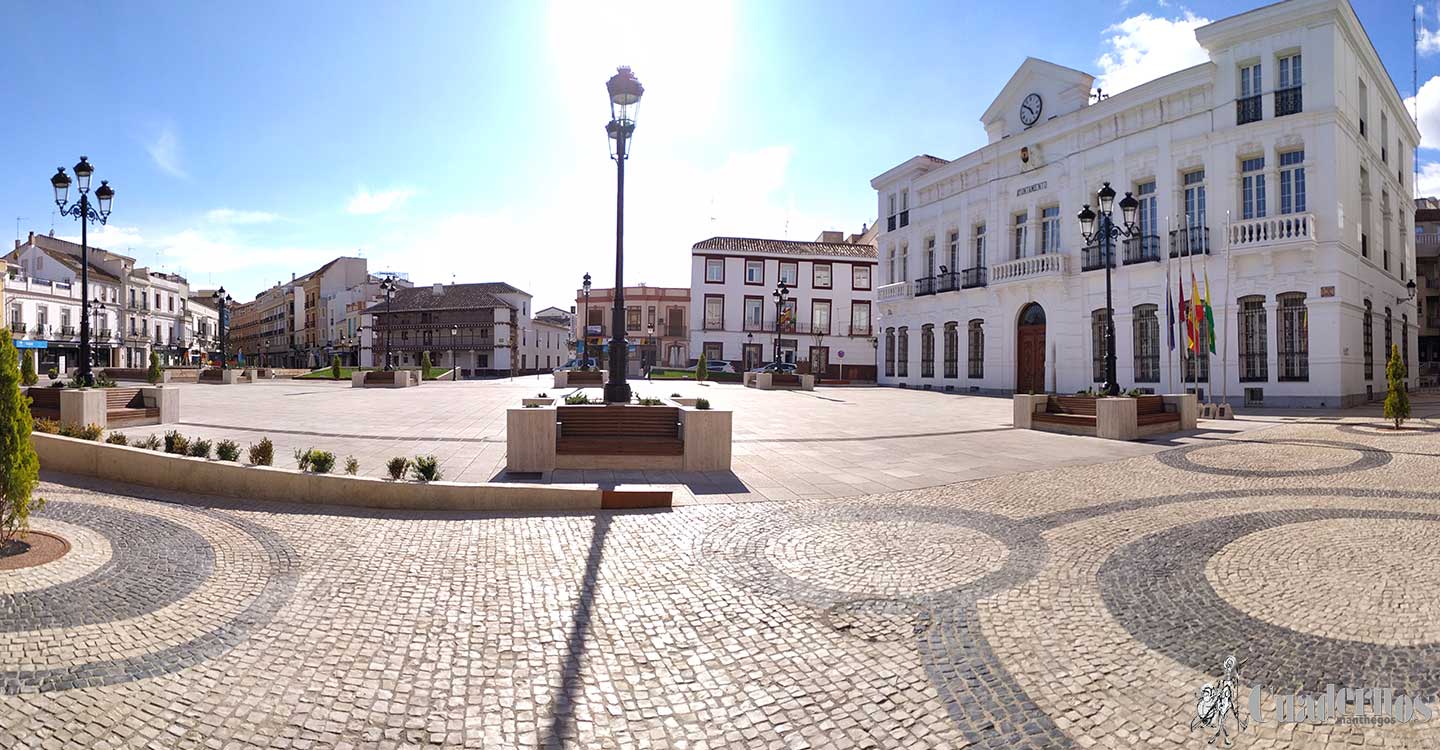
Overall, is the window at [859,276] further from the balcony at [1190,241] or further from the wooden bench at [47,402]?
the wooden bench at [47,402]

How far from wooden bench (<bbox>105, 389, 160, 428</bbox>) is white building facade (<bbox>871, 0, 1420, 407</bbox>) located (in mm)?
24982

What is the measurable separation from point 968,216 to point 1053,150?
4.83m

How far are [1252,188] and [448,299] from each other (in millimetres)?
63533

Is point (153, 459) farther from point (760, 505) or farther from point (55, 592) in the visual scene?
point (760, 505)

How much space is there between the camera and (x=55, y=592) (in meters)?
4.06

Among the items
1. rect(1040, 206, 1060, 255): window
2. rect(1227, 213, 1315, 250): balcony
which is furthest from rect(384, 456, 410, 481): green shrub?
rect(1040, 206, 1060, 255): window

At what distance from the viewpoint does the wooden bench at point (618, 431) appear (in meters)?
8.85

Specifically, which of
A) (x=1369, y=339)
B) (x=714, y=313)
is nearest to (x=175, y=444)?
(x=1369, y=339)

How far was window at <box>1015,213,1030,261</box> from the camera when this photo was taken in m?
28.8

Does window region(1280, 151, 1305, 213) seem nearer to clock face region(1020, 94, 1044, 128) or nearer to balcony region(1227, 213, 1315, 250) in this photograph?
balcony region(1227, 213, 1315, 250)

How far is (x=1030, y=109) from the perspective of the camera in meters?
29.3

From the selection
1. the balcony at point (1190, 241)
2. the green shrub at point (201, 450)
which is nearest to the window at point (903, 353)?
the balcony at point (1190, 241)

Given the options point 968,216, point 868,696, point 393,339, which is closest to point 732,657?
point 868,696

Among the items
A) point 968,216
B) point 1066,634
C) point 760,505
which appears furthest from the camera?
point 968,216
